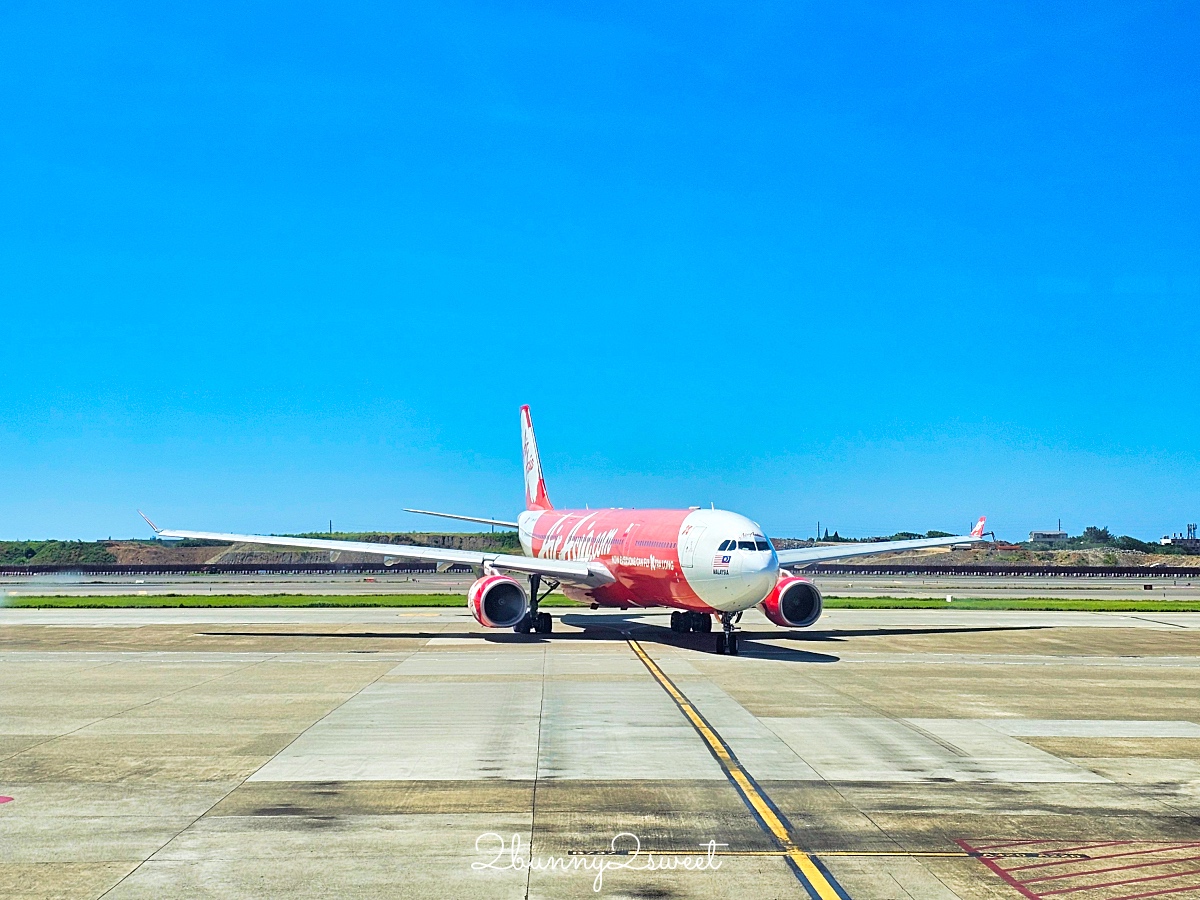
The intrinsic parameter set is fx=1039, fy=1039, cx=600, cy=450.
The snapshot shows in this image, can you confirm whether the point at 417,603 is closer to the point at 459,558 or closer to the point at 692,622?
the point at 459,558

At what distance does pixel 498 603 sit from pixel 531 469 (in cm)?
2451

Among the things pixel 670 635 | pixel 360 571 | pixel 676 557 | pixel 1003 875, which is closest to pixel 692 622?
pixel 670 635

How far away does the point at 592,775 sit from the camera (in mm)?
14141

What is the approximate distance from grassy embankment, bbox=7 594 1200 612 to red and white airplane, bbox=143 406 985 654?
12.0 m

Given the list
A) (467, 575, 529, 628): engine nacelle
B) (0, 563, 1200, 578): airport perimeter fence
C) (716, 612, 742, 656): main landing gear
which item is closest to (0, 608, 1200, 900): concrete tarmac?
(716, 612, 742, 656): main landing gear

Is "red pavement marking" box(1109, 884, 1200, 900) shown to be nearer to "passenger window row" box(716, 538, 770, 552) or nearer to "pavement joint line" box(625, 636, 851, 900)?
"pavement joint line" box(625, 636, 851, 900)

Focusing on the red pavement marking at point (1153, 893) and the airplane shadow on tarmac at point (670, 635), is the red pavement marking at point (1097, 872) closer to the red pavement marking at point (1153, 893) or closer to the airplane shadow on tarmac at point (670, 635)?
the red pavement marking at point (1153, 893)

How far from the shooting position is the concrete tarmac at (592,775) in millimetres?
9789

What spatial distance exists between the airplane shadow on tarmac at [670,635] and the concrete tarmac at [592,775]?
320cm

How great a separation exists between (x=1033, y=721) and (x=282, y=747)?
1347 cm

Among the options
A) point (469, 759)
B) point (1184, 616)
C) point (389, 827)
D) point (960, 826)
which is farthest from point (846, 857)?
point (1184, 616)

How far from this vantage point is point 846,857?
10.3 meters

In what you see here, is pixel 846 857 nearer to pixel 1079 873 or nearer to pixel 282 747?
pixel 1079 873

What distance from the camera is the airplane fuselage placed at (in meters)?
29.5
